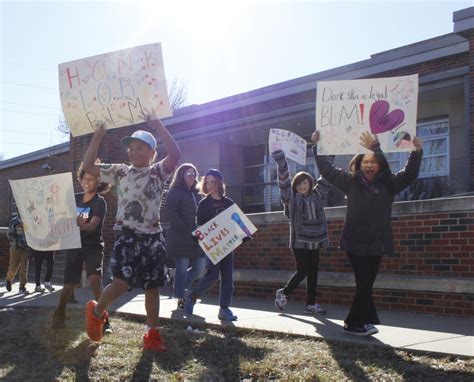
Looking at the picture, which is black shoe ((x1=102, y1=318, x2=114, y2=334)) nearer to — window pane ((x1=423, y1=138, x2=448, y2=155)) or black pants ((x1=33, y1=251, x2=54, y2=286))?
black pants ((x1=33, y1=251, x2=54, y2=286))

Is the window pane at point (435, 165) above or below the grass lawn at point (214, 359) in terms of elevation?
above

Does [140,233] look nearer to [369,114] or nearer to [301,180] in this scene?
[369,114]

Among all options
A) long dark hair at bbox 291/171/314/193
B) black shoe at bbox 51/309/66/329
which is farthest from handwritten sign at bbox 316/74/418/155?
black shoe at bbox 51/309/66/329

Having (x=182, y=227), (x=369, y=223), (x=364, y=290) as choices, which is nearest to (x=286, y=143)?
(x=182, y=227)

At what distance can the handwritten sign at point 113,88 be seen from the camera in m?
4.99

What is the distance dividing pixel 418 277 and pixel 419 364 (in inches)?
103

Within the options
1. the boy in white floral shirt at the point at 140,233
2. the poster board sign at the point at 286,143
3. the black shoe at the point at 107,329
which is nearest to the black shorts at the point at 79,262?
the black shoe at the point at 107,329

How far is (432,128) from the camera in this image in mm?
13797

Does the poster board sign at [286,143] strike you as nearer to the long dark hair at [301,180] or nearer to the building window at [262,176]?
the long dark hair at [301,180]

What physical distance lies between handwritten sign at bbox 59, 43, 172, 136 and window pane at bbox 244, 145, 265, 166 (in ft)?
44.3

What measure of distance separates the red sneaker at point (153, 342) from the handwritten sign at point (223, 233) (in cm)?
170

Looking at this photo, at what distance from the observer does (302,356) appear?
4297 millimetres

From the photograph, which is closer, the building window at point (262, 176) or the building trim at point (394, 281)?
the building trim at point (394, 281)

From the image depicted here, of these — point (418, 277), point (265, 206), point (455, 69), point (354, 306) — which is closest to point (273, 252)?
point (418, 277)
